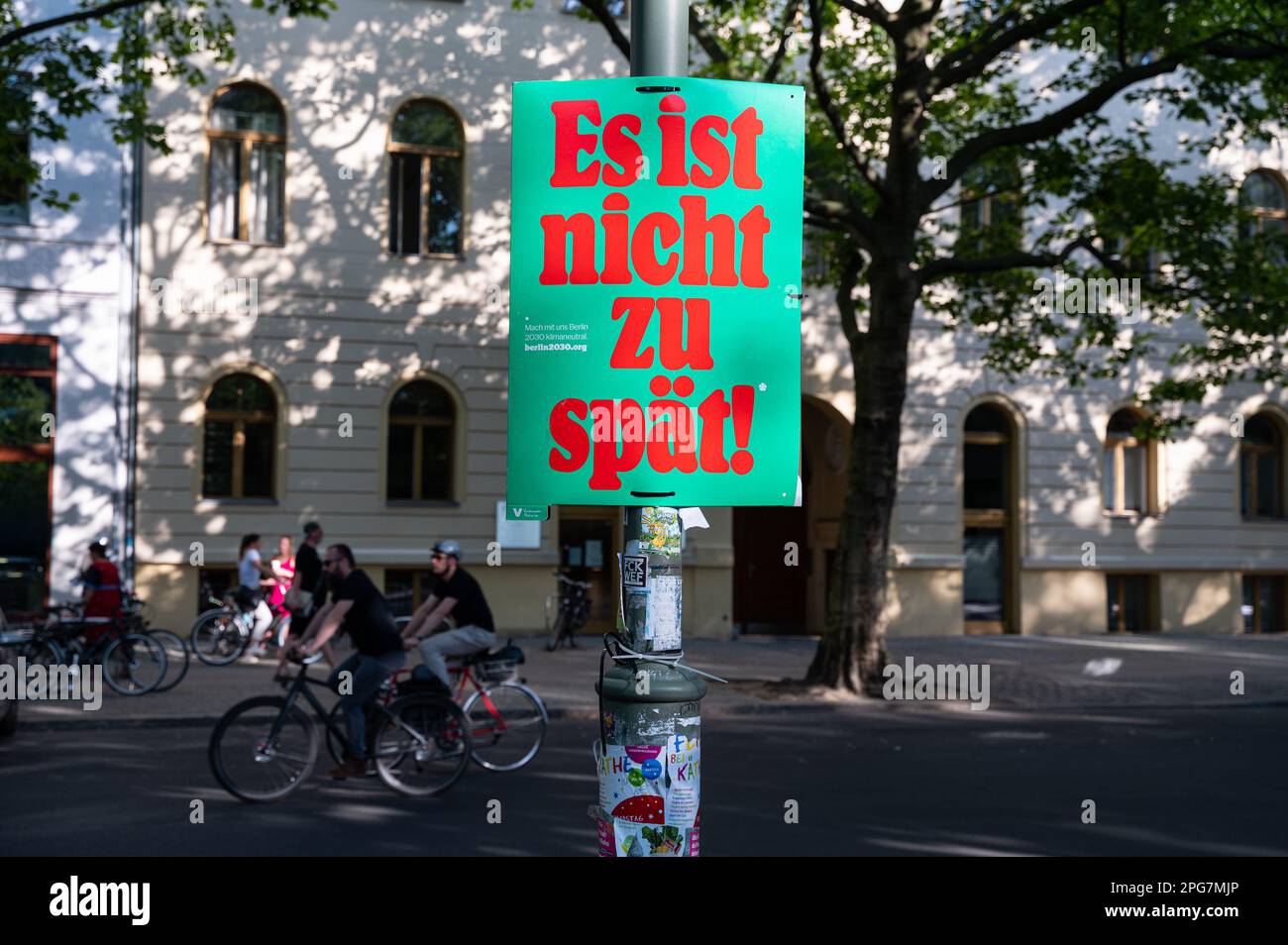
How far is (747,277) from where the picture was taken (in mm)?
3924

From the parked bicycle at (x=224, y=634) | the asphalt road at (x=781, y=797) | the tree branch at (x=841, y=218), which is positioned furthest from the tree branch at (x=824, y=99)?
the parked bicycle at (x=224, y=634)

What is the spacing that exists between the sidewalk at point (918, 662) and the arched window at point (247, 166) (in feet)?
23.1

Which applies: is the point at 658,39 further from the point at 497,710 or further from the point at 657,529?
the point at 497,710

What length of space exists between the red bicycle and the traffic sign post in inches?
292

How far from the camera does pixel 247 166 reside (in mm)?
22250

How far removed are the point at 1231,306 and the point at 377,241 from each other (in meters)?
12.8

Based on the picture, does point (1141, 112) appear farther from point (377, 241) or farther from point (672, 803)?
point (672, 803)

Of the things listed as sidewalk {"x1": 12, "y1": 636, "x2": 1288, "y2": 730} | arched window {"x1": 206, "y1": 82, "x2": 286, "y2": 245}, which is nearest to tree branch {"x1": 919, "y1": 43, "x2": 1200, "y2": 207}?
sidewalk {"x1": 12, "y1": 636, "x2": 1288, "y2": 730}

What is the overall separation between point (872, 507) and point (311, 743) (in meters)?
8.38

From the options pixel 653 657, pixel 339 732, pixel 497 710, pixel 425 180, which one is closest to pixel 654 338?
pixel 653 657

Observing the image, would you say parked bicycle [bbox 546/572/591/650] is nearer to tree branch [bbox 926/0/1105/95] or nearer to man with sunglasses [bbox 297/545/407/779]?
tree branch [bbox 926/0/1105/95]

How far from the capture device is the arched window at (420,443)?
2288 centimetres

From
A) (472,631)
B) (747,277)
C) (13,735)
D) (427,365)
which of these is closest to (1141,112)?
(427,365)

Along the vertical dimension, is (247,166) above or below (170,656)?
above
